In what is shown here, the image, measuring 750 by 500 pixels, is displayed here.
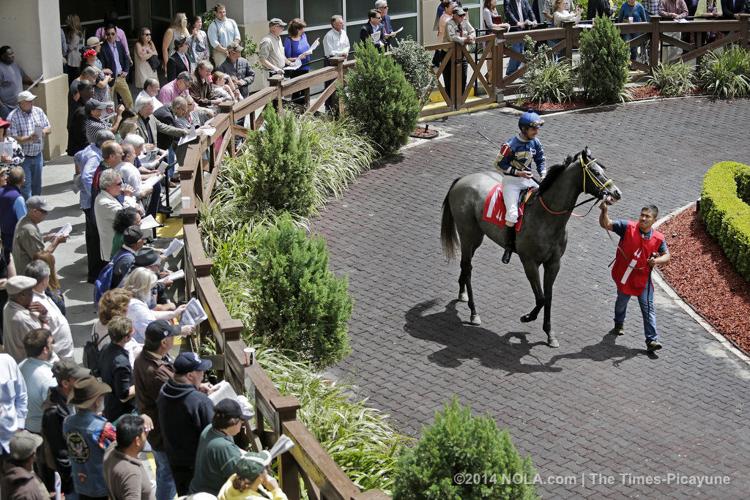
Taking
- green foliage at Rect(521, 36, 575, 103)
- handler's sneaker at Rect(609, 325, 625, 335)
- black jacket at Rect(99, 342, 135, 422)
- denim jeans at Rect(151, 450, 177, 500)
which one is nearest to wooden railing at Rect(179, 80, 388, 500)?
denim jeans at Rect(151, 450, 177, 500)

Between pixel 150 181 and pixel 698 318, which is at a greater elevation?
pixel 150 181

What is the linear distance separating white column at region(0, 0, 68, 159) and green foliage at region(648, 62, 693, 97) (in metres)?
12.2

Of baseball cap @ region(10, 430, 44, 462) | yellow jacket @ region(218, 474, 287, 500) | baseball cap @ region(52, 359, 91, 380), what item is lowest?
yellow jacket @ region(218, 474, 287, 500)

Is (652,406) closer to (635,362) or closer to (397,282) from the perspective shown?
(635,362)

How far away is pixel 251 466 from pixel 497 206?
25.2 ft

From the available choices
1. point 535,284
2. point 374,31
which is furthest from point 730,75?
point 535,284

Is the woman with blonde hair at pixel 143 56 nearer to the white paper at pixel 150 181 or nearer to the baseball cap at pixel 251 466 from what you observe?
the white paper at pixel 150 181

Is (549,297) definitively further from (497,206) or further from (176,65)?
(176,65)

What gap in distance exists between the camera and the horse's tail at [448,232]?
50.9 feet

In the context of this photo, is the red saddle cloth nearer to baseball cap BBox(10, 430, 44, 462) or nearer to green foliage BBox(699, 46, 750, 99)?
baseball cap BBox(10, 430, 44, 462)

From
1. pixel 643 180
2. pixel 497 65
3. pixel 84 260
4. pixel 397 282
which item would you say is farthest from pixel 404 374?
pixel 497 65

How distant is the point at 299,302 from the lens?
41.4 ft

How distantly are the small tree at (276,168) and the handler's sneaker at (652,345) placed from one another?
5.67m

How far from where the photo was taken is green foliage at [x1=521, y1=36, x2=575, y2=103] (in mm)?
23688
